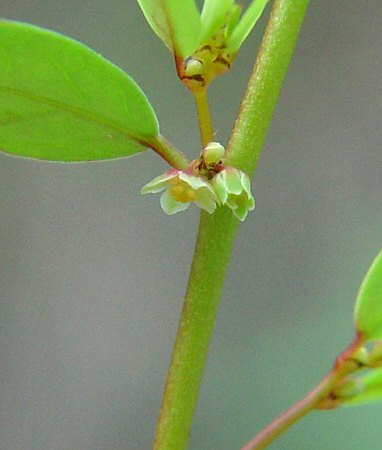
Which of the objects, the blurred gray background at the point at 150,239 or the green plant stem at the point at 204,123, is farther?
the blurred gray background at the point at 150,239

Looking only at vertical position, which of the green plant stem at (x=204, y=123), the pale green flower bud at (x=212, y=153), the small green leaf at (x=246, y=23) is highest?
the small green leaf at (x=246, y=23)

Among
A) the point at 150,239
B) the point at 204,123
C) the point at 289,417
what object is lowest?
the point at 289,417

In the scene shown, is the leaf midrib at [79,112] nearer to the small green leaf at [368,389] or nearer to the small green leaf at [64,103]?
the small green leaf at [64,103]

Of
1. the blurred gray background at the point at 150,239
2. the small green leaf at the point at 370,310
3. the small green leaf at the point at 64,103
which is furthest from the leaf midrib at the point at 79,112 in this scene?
the blurred gray background at the point at 150,239

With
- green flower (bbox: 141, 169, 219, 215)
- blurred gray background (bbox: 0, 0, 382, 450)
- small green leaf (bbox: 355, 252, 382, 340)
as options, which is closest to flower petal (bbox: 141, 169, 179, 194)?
green flower (bbox: 141, 169, 219, 215)

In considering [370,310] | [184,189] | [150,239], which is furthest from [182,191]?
[150,239]

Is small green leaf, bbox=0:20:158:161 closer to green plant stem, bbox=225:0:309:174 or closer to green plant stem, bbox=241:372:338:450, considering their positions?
A: green plant stem, bbox=225:0:309:174

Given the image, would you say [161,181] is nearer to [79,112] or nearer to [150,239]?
[79,112]
